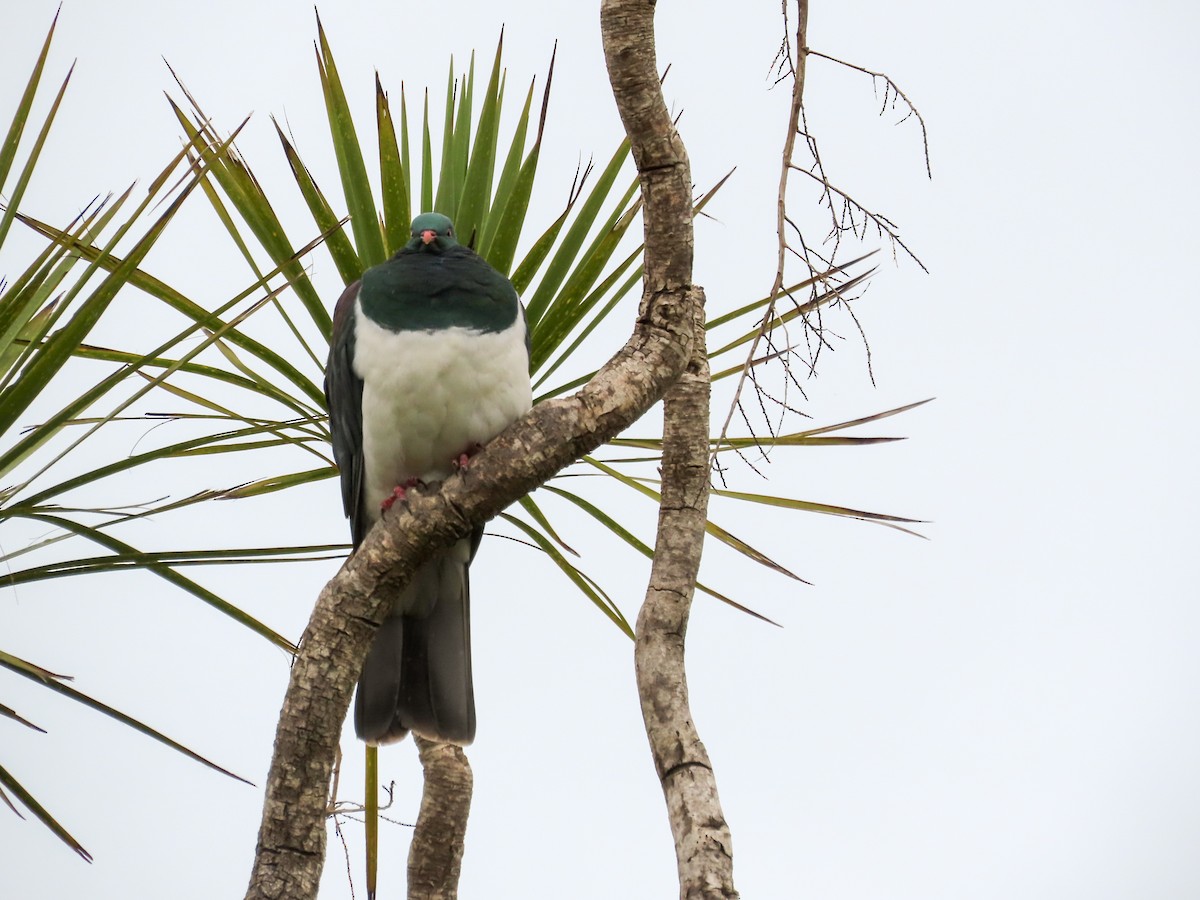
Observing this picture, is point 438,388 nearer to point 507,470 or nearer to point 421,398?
point 421,398

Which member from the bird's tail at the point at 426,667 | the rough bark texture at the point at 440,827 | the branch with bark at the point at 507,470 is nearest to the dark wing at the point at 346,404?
the bird's tail at the point at 426,667

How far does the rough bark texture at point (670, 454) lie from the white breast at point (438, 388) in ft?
2.48

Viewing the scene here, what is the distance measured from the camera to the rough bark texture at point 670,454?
247 cm

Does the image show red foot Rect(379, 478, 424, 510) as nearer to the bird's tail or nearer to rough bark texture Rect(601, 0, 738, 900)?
the bird's tail

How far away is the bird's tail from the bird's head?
83cm

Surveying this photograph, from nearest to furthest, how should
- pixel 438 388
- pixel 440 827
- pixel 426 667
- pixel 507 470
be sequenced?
pixel 507 470
pixel 440 827
pixel 438 388
pixel 426 667

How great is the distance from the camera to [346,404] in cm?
371

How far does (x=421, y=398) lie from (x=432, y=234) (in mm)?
515

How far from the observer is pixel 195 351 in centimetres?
299

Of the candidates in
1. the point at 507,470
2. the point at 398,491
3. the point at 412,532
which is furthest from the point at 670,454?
the point at 398,491

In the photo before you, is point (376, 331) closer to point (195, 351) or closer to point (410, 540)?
point (195, 351)

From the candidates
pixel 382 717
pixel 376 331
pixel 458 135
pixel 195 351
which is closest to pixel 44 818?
pixel 382 717

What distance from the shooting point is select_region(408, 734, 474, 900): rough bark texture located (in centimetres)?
324

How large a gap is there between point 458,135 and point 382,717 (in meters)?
1.87
